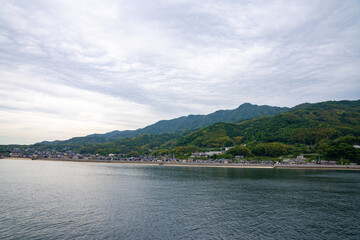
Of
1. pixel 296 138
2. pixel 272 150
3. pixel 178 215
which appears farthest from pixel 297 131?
pixel 178 215

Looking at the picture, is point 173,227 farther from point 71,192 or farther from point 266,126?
point 266,126

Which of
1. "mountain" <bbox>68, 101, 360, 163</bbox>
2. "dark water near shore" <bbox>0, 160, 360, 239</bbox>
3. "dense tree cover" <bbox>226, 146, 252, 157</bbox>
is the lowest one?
"dark water near shore" <bbox>0, 160, 360, 239</bbox>

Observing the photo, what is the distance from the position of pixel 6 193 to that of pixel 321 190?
195ft

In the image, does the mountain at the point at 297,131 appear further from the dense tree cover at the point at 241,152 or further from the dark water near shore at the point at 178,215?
the dark water near shore at the point at 178,215

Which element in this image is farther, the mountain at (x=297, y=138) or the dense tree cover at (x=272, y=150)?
the dense tree cover at (x=272, y=150)

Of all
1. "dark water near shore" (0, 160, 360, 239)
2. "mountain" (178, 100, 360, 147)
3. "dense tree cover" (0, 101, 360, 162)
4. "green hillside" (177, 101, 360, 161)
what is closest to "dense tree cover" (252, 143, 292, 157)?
"dense tree cover" (0, 101, 360, 162)

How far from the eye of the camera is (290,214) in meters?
28.6

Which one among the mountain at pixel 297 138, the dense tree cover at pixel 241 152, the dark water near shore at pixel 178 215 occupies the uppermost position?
the mountain at pixel 297 138

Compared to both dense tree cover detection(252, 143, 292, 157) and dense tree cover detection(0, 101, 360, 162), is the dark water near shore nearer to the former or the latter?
dense tree cover detection(252, 143, 292, 157)

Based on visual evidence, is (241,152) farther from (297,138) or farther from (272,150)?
(297,138)

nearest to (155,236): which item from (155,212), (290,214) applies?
(155,212)

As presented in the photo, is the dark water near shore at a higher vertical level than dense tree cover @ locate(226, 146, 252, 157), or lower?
lower

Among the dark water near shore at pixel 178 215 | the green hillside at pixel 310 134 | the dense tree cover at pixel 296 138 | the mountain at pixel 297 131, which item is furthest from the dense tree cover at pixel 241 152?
the dark water near shore at pixel 178 215

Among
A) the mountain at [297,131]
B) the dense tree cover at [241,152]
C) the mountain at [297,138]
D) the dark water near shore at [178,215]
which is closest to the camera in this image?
the dark water near shore at [178,215]
